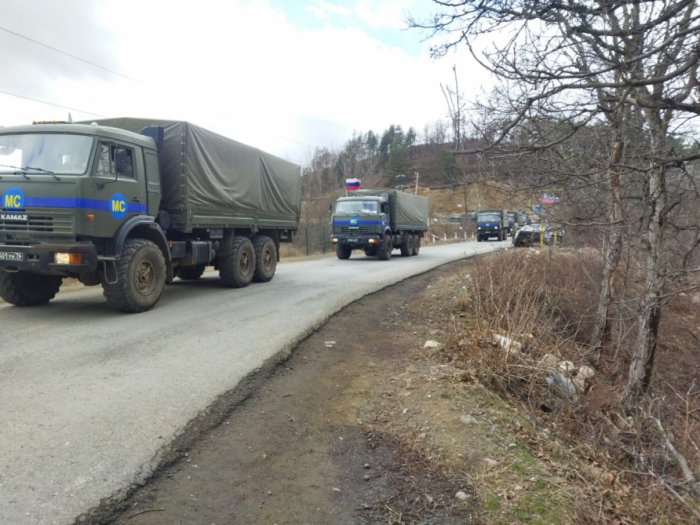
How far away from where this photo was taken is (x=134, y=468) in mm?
3285

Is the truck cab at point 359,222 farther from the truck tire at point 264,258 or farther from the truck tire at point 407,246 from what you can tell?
the truck tire at point 264,258

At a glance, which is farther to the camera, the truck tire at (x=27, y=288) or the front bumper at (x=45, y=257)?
the truck tire at (x=27, y=288)

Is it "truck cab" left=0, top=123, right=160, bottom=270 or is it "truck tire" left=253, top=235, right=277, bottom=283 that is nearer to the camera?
"truck cab" left=0, top=123, right=160, bottom=270

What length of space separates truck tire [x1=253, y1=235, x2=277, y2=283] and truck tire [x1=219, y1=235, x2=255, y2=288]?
0.94 feet

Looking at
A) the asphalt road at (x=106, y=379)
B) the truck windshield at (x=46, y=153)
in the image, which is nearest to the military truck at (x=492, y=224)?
the asphalt road at (x=106, y=379)

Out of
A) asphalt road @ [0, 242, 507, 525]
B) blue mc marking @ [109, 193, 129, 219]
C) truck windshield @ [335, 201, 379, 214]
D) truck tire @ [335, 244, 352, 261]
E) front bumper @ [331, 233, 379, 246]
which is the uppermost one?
truck windshield @ [335, 201, 379, 214]

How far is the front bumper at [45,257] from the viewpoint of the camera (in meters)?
6.81

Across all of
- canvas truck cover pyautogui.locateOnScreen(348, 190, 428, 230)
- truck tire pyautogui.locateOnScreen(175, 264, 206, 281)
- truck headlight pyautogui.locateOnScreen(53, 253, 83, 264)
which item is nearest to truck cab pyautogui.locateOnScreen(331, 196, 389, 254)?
canvas truck cover pyautogui.locateOnScreen(348, 190, 428, 230)

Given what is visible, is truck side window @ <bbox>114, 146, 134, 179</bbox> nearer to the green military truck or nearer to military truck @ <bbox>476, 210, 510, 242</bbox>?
the green military truck

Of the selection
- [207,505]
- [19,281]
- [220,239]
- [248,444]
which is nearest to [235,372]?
[248,444]

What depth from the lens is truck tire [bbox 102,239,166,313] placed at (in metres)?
7.61

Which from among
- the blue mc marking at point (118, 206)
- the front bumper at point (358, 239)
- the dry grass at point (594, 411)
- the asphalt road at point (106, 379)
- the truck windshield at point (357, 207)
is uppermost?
the truck windshield at point (357, 207)

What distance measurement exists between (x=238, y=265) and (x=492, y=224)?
99.4 feet

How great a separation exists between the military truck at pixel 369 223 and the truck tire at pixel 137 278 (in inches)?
477
